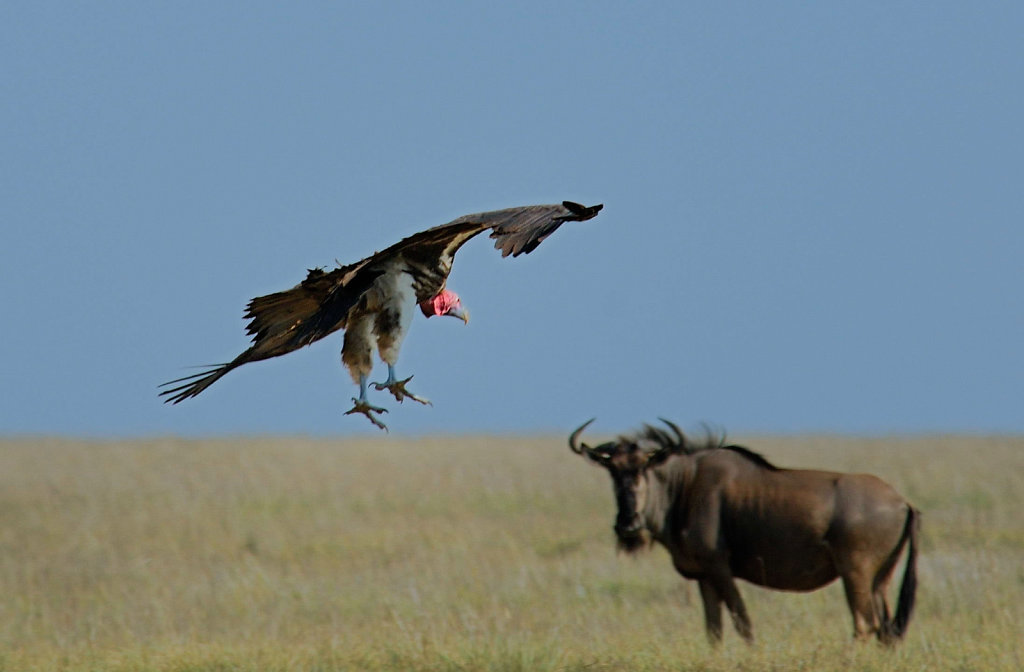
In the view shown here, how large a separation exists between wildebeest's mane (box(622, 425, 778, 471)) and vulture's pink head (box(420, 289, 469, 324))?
535 cm

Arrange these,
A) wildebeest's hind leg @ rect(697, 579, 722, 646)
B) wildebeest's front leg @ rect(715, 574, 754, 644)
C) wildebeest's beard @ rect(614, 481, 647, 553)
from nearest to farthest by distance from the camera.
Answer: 1. wildebeest's front leg @ rect(715, 574, 754, 644)
2. wildebeest's hind leg @ rect(697, 579, 722, 646)
3. wildebeest's beard @ rect(614, 481, 647, 553)

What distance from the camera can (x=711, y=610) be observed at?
8453 millimetres

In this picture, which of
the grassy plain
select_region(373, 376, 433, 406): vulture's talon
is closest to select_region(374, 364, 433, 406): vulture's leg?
select_region(373, 376, 433, 406): vulture's talon

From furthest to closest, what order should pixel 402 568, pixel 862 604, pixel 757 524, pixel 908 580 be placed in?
pixel 402 568 → pixel 757 524 → pixel 908 580 → pixel 862 604

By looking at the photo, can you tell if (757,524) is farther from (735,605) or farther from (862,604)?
(862,604)

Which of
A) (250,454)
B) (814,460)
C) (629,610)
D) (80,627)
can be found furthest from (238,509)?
(814,460)

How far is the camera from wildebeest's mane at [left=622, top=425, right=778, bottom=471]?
873 cm

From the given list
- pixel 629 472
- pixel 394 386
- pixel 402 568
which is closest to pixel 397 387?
pixel 394 386

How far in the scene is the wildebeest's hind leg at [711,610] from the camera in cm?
829

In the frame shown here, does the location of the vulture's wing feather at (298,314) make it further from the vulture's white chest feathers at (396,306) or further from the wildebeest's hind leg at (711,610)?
the wildebeest's hind leg at (711,610)

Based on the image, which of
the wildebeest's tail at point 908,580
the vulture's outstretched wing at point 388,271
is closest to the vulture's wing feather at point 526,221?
the vulture's outstretched wing at point 388,271

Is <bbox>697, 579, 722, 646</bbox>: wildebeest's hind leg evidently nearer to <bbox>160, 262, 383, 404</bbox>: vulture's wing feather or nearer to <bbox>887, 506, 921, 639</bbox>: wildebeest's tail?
<bbox>887, 506, 921, 639</bbox>: wildebeest's tail

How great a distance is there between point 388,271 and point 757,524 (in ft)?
18.1

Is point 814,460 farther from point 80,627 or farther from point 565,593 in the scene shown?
point 80,627
